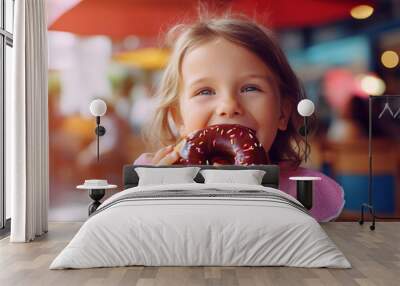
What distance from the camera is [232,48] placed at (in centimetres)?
711

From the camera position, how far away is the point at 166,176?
21.0 feet

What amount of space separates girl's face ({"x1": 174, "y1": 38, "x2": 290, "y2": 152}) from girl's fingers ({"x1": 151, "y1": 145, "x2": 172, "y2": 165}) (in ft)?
0.81

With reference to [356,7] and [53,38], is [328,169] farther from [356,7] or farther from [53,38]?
[53,38]

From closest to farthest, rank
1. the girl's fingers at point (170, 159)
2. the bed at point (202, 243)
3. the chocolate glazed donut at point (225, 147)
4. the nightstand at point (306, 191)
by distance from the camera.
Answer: the bed at point (202, 243) < the nightstand at point (306, 191) < the chocolate glazed donut at point (225, 147) < the girl's fingers at point (170, 159)

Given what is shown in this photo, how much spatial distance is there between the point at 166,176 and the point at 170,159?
736 mm

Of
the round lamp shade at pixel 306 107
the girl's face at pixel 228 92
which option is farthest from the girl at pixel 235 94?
the round lamp shade at pixel 306 107

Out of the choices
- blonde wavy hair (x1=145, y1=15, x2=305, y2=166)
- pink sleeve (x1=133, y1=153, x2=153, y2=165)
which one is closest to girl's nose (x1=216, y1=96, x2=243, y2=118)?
blonde wavy hair (x1=145, y1=15, x2=305, y2=166)

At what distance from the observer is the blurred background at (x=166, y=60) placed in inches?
285

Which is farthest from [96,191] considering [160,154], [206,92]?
[206,92]

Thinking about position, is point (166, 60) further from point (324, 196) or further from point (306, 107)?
point (324, 196)

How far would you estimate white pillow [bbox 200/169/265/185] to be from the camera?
247 inches

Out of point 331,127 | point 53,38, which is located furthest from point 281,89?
point 53,38

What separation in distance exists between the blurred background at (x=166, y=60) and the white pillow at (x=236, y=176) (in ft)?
3.69

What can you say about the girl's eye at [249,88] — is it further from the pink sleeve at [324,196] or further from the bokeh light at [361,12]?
the bokeh light at [361,12]
